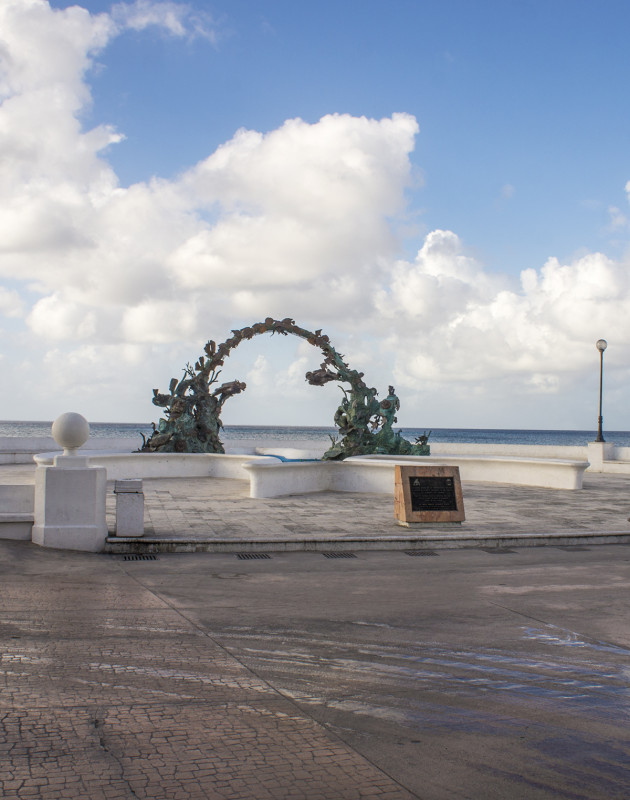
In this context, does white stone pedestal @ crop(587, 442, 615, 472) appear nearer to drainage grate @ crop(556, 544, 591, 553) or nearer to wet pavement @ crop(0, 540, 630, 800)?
drainage grate @ crop(556, 544, 591, 553)

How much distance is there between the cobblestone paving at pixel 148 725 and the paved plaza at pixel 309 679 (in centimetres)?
2

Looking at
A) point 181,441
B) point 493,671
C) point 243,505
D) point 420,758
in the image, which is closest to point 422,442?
point 181,441

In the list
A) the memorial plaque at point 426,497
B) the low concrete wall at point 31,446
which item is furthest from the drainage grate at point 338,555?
the low concrete wall at point 31,446

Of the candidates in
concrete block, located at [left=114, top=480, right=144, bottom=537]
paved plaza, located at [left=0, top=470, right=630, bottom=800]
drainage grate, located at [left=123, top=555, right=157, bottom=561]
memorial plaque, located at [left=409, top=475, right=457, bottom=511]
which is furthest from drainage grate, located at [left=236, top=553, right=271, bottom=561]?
memorial plaque, located at [left=409, top=475, right=457, bottom=511]

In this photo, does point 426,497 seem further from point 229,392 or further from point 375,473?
point 229,392

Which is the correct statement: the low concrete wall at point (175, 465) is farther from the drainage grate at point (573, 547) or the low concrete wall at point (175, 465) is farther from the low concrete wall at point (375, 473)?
the drainage grate at point (573, 547)

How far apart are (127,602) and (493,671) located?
3.92m

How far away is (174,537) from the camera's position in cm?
1110

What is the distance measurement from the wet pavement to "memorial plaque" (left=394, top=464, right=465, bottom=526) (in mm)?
4030

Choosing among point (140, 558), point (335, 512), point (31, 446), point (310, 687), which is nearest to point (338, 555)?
point (140, 558)

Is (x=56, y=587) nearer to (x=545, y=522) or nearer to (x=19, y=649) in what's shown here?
(x=19, y=649)

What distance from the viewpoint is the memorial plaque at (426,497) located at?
13.1 m

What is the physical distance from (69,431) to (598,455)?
23175 mm

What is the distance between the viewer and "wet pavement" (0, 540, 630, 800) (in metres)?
3.80
